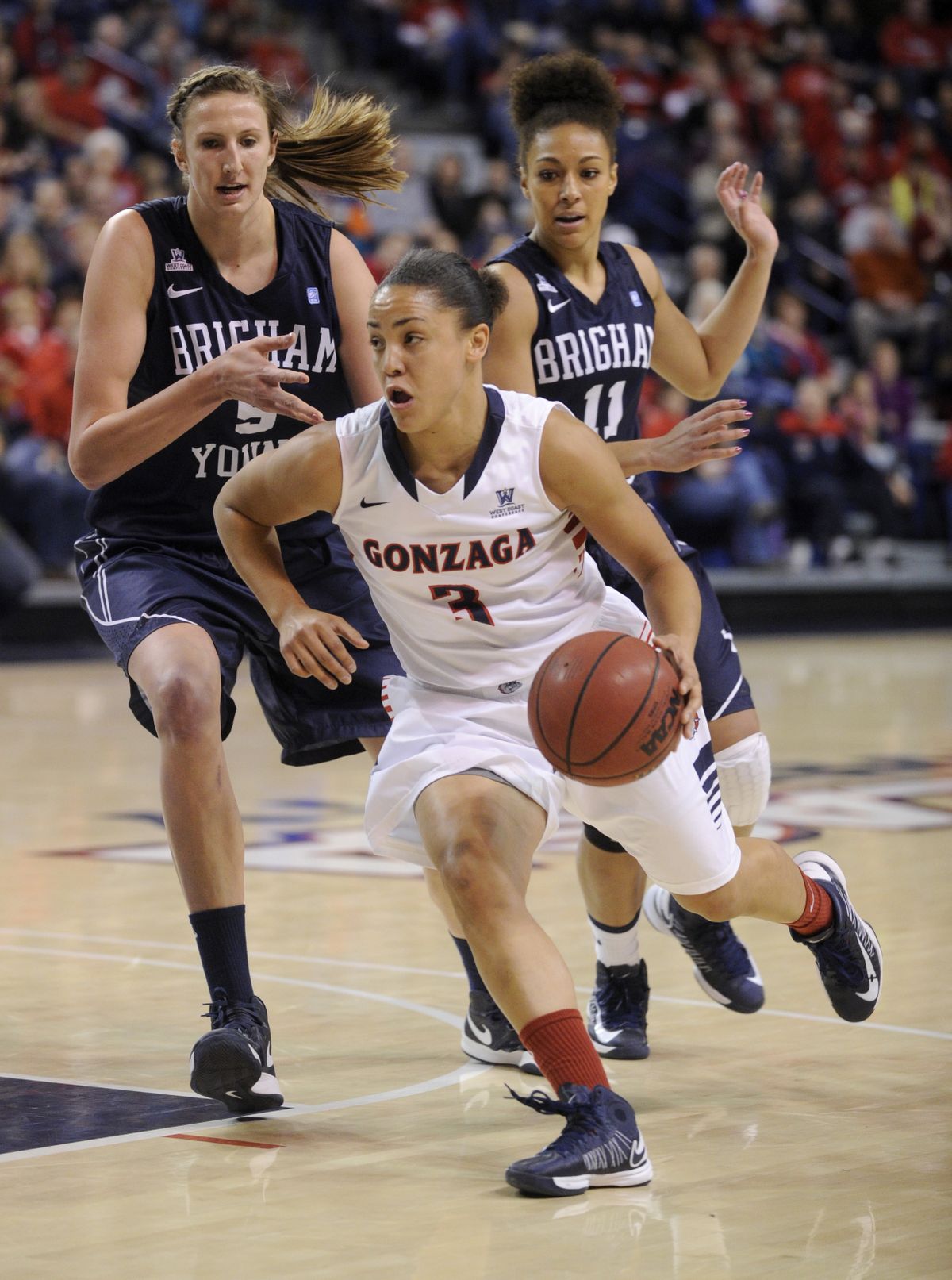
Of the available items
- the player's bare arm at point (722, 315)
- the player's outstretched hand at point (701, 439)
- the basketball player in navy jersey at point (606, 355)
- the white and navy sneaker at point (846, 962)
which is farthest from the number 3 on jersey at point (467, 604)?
the player's bare arm at point (722, 315)

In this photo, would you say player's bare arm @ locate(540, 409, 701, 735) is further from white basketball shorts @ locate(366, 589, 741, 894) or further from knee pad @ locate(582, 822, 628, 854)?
knee pad @ locate(582, 822, 628, 854)

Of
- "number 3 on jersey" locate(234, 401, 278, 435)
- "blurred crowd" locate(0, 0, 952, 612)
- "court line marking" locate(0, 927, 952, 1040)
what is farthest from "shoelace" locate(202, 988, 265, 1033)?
"blurred crowd" locate(0, 0, 952, 612)

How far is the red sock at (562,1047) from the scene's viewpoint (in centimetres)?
313

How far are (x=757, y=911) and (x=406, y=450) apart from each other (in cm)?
107

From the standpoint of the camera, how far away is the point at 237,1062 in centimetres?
344

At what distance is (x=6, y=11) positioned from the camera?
1476 cm

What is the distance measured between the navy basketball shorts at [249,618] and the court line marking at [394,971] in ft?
2.12

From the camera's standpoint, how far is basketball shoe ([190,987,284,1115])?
3.44m

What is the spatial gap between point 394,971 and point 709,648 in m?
1.08

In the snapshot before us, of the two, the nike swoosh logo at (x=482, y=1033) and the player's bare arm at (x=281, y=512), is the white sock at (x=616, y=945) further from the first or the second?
the player's bare arm at (x=281, y=512)

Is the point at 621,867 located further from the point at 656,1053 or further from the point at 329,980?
the point at 329,980

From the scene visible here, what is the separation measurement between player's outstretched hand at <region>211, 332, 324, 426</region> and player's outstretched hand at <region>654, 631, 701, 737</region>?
0.77 m

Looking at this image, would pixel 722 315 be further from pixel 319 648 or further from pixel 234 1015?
pixel 234 1015

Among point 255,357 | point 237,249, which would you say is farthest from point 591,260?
point 255,357
